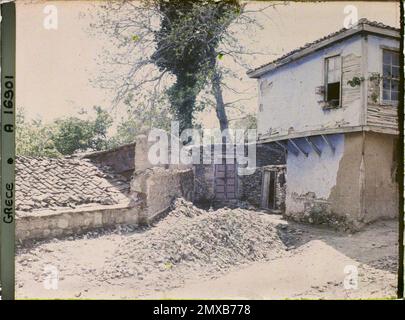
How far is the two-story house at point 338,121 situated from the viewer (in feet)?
22.3

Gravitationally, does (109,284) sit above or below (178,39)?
below

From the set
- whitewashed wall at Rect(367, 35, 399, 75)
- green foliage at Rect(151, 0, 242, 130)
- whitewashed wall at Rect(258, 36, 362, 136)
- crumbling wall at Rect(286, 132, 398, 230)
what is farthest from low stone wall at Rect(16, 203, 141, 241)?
whitewashed wall at Rect(367, 35, 399, 75)

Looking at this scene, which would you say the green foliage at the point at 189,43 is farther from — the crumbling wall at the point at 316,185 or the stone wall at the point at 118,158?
the crumbling wall at the point at 316,185

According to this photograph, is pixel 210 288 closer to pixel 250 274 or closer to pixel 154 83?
pixel 250 274

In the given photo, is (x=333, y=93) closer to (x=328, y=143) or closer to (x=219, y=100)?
(x=328, y=143)

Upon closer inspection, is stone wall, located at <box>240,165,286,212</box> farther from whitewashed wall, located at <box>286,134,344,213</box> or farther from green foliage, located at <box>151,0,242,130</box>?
green foliage, located at <box>151,0,242,130</box>

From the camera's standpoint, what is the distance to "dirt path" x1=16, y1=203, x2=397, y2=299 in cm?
584

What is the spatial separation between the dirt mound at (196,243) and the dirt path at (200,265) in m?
0.02

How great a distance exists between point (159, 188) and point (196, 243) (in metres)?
1.39


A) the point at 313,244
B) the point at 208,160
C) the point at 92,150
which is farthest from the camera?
the point at 208,160

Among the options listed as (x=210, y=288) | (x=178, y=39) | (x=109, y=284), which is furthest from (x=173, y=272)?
(x=178, y=39)

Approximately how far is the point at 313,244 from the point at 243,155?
8.15ft

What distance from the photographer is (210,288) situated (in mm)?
5887
